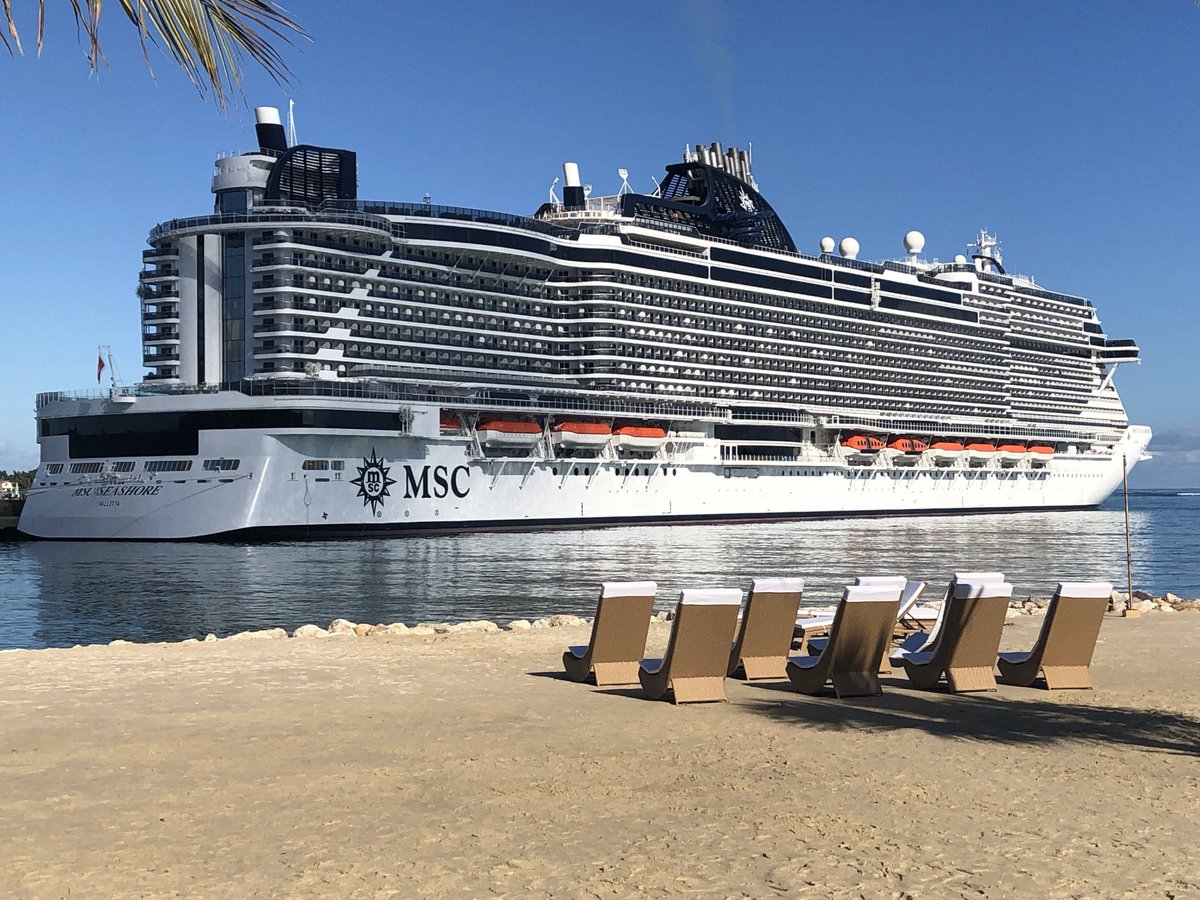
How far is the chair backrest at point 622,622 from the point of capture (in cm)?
1082

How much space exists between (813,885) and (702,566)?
95.7ft

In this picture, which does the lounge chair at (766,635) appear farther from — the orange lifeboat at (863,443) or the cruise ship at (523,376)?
the orange lifeboat at (863,443)

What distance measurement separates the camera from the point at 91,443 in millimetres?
45531

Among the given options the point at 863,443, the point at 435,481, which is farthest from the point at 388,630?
the point at 863,443

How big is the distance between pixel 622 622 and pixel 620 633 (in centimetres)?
10

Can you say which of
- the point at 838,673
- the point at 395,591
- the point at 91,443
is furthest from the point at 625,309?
the point at 838,673

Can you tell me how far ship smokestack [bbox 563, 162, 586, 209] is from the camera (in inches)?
2576

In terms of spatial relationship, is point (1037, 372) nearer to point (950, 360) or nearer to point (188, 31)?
point (950, 360)

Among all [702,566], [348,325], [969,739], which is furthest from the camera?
[348,325]

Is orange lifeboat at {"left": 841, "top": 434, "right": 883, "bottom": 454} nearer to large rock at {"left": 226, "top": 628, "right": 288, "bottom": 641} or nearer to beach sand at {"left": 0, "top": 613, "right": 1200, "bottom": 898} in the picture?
large rock at {"left": 226, "top": 628, "right": 288, "bottom": 641}

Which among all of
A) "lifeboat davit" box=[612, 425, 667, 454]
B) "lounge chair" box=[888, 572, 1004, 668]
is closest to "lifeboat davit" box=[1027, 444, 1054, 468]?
"lifeboat davit" box=[612, 425, 667, 454]

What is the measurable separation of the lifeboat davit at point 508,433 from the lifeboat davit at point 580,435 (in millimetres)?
1389

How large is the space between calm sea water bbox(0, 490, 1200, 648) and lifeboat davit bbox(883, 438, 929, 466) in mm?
17502

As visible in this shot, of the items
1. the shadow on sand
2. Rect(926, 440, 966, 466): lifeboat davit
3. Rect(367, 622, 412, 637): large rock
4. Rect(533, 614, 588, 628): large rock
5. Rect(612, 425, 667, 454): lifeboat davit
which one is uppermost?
Rect(612, 425, 667, 454): lifeboat davit
